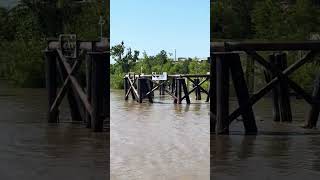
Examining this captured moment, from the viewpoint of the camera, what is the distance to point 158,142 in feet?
21.9

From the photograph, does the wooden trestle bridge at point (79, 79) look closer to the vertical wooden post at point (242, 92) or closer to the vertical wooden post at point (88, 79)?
the vertical wooden post at point (88, 79)

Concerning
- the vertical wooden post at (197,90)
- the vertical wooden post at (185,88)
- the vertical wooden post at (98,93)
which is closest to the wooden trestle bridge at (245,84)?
the vertical wooden post at (98,93)

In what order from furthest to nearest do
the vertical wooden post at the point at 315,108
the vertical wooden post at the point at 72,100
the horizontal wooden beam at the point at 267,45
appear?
the vertical wooden post at the point at 315,108 < the horizontal wooden beam at the point at 267,45 < the vertical wooden post at the point at 72,100

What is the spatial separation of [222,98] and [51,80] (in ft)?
5.45

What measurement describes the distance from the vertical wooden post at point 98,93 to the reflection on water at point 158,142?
0.42 m

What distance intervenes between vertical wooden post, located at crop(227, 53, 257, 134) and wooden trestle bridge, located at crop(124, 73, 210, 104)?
2.62 meters

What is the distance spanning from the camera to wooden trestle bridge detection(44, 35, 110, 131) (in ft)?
17.6

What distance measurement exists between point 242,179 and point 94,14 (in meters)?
1.94

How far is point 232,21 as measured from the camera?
565 cm

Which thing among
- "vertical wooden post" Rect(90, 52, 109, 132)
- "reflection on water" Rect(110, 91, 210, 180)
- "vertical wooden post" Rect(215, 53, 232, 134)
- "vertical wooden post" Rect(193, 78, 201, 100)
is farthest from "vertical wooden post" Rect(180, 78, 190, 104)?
"vertical wooden post" Rect(90, 52, 109, 132)

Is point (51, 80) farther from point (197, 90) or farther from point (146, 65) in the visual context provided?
point (197, 90)

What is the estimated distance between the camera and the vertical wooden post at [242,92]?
587 centimetres

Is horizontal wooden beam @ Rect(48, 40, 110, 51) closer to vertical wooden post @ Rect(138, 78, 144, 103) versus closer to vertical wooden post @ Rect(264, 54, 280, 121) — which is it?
vertical wooden post @ Rect(264, 54, 280, 121)

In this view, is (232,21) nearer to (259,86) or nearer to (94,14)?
(259,86)
